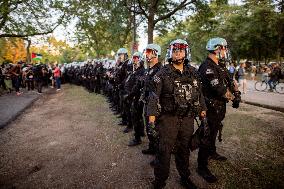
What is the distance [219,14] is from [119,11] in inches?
1534

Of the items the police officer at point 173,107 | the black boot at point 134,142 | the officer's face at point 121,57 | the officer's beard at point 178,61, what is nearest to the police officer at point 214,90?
the police officer at point 173,107

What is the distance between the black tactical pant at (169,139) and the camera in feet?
13.1

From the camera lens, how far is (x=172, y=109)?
4.00 m

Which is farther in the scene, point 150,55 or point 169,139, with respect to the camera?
point 150,55

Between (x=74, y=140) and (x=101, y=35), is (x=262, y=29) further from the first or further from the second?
(x=74, y=140)

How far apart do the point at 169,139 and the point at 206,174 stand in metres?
1.20

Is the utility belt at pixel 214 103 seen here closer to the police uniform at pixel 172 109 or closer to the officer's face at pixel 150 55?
the police uniform at pixel 172 109

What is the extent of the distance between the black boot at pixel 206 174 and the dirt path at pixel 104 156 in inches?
3.6

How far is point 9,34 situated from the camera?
793 inches

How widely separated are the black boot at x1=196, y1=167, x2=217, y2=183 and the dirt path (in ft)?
0.30

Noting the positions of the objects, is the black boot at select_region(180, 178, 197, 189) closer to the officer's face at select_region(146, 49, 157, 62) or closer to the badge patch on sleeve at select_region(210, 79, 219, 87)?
the badge patch on sleeve at select_region(210, 79, 219, 87)

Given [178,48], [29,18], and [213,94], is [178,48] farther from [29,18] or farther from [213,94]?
[29,18]

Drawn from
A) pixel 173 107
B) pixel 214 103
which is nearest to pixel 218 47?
pixel 214 103

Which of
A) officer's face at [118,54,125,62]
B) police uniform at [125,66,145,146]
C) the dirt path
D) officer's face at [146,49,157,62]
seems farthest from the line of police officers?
officer's face at [118,54,125,62]
